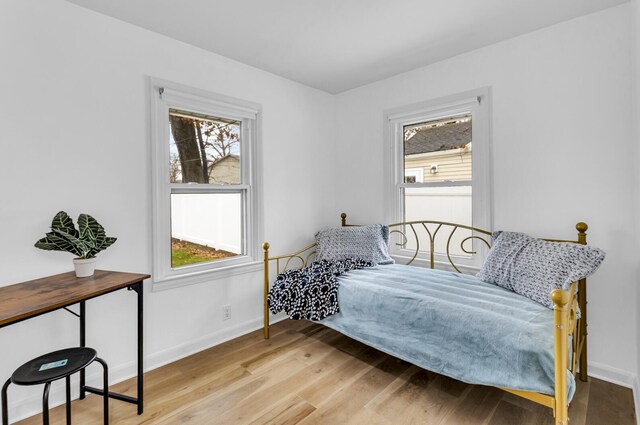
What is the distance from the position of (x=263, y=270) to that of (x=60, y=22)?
2.23m

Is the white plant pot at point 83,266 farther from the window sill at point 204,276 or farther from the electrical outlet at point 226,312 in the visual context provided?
the electrical outlet at point 226,312

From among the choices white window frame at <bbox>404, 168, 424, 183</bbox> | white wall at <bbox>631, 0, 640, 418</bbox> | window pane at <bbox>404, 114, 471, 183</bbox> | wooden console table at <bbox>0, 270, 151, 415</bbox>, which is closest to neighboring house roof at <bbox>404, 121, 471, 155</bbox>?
window pane at <bbox>404, 114, 471, 183</bbox>

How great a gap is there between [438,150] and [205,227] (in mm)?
2142

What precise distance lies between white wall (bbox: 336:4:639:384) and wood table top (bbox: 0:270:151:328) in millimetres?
2643

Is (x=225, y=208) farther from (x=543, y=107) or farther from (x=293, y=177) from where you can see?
(x=543, y=107)

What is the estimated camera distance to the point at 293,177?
329 cm

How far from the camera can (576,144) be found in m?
2.20

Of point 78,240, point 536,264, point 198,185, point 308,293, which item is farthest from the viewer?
point 198,185

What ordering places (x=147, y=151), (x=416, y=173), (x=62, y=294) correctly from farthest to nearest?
(x=416, y=173) → (x=147, y=151) → (x=62, y=294)

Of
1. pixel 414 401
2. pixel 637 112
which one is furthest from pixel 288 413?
pixel 637 112

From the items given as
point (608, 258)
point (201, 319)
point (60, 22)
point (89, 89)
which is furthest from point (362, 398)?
point (60, 22)

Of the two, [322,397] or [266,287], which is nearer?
[322,397]

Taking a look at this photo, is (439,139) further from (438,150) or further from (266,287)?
(266,287)

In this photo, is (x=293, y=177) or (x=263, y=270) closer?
(x=263, y=270)
